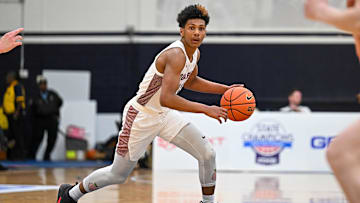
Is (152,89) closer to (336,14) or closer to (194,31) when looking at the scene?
(194,31)

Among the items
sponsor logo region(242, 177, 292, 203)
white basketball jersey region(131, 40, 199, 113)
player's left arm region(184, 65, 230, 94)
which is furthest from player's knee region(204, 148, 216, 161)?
sponsor logo region(242, 177, 292, 203)

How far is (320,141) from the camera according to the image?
12.2 metres

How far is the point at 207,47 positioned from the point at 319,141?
6.70 meters

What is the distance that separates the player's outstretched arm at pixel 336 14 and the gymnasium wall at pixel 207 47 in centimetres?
1428

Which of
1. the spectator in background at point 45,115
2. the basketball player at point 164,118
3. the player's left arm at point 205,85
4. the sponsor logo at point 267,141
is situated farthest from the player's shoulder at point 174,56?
the spectator in background at point 45,115

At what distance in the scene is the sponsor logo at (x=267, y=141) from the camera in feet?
39.4

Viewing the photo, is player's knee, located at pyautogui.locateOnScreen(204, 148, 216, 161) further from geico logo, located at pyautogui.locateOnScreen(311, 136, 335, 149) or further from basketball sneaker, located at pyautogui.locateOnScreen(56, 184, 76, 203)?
geico logo, located at pyautogui.locateOnScreen(311, 136, 335, 149)

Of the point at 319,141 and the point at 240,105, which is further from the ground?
the point at 240,105

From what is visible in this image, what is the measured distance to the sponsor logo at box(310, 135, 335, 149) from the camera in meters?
12.2

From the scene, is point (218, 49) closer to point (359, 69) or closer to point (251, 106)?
point (359, 69)

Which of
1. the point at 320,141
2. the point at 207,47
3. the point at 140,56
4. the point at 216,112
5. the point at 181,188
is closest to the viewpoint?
the point at 216,112

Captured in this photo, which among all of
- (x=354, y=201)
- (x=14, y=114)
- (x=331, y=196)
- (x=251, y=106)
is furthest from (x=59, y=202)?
(x=14, y=114)

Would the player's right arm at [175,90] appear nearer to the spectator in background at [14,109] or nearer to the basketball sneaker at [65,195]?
the basketball sneaker at [65,195]

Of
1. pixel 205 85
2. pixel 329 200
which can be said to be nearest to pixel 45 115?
pixel 329 200
